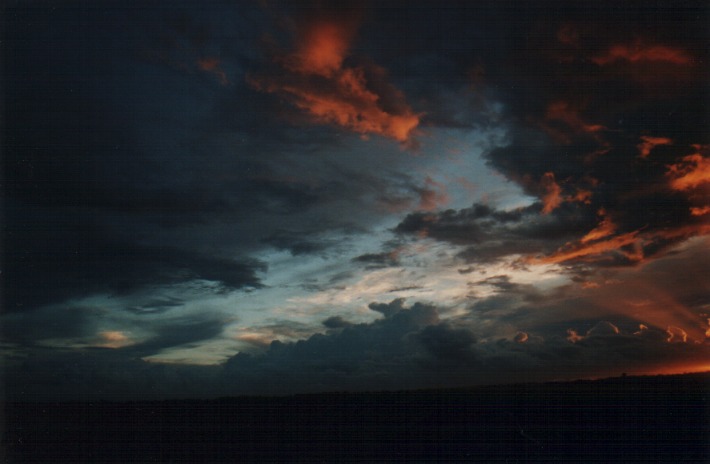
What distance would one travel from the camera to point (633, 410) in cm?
6981

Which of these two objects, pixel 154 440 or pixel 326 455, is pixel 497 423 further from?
pixel 154 440

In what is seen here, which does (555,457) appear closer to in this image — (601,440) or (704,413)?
(601,440)

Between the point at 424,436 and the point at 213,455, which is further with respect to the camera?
the point at 424,436

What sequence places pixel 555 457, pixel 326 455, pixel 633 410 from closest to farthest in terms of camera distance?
pixel 555 457, pixel 326 455, pixel 633 410

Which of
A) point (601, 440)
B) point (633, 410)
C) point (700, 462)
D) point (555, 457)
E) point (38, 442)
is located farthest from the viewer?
point (633, 410)

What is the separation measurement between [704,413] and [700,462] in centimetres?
3395

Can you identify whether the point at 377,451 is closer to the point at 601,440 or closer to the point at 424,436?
the point at 424,436

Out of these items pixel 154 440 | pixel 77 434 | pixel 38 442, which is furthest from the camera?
pixel 77 434

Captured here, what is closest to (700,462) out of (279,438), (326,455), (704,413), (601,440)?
(601,440)

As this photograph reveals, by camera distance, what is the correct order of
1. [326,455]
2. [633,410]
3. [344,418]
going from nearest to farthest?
[326,455] < [633,410] < [344,418]

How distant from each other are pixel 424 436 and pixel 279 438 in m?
16.4

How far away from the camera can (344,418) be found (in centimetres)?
7500

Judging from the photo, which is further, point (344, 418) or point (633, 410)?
point (344, 418)

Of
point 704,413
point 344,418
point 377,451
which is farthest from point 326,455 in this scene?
point 704,413
